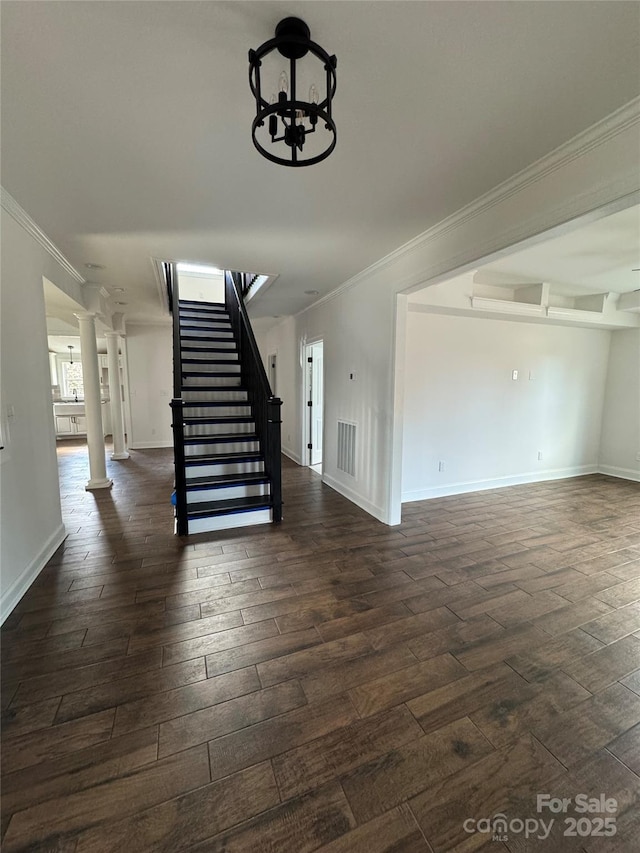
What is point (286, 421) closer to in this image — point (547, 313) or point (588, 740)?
point (547, 313)

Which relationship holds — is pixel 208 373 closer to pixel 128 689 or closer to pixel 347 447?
pixel 347 447

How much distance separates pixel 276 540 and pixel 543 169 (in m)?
3.19

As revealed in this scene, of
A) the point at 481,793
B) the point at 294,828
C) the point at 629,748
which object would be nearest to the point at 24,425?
the point at 294,828

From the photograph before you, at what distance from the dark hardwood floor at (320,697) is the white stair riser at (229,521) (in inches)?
11.1

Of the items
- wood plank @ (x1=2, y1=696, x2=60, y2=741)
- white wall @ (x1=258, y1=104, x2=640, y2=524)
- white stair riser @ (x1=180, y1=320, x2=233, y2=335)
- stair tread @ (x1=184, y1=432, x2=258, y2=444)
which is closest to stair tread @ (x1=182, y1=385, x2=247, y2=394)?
stair tread @ (x1=184, y1=432, x2=258, y2=444)

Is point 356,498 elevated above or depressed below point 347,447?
below

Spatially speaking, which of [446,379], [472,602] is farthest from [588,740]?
[446,379]

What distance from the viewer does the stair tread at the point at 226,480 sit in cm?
350

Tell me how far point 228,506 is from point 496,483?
147 inches

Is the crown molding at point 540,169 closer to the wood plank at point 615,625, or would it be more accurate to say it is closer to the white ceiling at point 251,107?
the white ceiling at point 251,107

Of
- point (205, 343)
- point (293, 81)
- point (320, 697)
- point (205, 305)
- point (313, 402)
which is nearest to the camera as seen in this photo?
point (293, 81)

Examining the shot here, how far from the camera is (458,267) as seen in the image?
2494 mm

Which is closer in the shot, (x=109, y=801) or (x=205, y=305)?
(x=109, y=801)

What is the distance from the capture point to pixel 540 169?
1.83m
